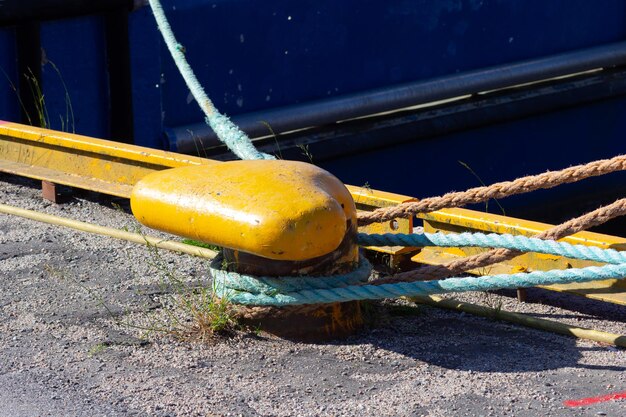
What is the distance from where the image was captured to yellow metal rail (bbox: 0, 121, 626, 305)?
11.3ft

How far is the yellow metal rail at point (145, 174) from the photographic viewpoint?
3.43m

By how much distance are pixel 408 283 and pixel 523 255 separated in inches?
24.8

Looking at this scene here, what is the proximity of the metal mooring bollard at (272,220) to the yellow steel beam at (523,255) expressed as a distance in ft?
2.08

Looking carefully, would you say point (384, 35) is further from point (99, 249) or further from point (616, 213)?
point (616, 213)

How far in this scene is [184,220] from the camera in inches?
117

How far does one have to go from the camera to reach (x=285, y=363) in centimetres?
298

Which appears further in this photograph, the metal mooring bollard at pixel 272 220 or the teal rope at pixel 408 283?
the teal rope at pixel 408 283

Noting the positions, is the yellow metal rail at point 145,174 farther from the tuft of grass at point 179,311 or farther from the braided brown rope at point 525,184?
the tuft of grass at point 179,311

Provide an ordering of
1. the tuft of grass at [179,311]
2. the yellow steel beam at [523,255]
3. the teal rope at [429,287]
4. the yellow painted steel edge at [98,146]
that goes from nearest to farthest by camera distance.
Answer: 1. the teal rope at [429,287]
2. the tuft of grass at [179,311]
3. the yellow steel beam at [523,255]
4. the yellow painted steel edge at [98,146]

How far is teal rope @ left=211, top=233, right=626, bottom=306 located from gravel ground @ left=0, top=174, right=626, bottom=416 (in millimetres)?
168

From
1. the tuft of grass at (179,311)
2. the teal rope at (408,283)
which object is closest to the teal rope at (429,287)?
the teal rope at (408,283)

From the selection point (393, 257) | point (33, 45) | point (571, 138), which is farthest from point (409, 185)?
point (393, 257)

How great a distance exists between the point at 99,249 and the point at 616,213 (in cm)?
191

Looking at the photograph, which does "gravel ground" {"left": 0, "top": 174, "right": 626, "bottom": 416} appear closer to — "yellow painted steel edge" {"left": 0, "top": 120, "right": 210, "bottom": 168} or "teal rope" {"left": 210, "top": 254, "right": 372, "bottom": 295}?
"teal rope" {"left": 210, "top": 254, "right": 372, "bottom": 295}
